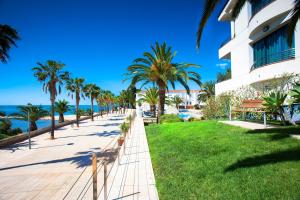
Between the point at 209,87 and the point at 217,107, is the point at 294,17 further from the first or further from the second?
the point at 209,87

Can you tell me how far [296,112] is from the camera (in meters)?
9.87

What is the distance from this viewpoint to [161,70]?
70.3 feet

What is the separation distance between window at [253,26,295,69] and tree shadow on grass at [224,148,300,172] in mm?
9950

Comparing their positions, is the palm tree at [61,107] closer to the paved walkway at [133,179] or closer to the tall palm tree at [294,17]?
the paved walkway at [133,179]

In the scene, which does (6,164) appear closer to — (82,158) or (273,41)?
(82,158)

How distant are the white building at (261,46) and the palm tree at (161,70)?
13.3 ft

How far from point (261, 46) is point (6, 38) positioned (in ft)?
57.5

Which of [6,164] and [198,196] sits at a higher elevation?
[198,196]

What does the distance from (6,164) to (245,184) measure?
11785mm

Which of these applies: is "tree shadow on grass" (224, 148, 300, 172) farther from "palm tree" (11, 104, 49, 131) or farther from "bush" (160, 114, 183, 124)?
"palm tree" (11, 104, 49, 131)

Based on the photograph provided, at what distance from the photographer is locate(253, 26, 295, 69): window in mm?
14163

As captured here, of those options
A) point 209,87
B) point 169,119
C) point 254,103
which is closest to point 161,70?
point 169,119

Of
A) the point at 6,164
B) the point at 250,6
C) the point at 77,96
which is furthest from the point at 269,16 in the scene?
the point at 77,96

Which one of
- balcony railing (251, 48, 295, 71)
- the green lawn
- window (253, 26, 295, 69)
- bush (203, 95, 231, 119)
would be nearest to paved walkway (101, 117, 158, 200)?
the green lawn
